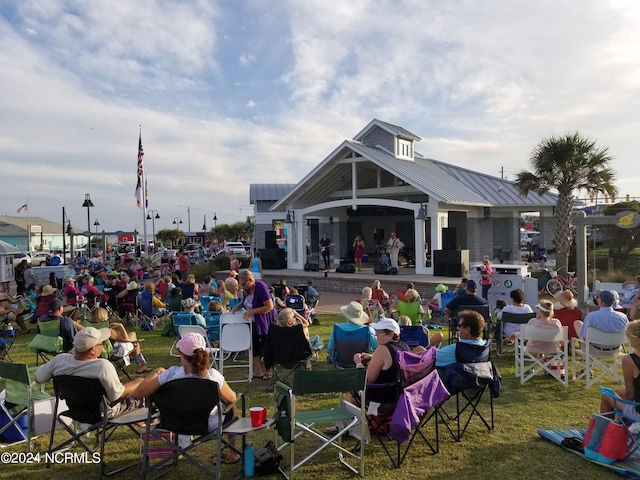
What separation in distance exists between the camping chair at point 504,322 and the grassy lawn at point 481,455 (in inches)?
58.4

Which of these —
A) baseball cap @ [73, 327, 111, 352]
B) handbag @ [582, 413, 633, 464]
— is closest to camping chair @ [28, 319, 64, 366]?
baseball cap @ [73, 327, 111, 352]

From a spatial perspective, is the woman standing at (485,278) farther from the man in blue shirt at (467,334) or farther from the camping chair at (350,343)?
the man in blue shirt at (467,334)

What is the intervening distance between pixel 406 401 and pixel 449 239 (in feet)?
44.1

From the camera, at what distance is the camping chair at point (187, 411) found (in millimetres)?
3641

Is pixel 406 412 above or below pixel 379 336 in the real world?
below

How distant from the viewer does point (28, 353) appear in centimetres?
871

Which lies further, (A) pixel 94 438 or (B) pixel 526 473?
(A) pixel 94 438

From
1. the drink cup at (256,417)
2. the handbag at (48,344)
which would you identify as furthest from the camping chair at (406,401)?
the handbag at (48,344)

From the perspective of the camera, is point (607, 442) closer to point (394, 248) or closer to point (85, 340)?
point (85, 340)

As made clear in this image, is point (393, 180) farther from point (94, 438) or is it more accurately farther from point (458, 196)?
point (94, 438)

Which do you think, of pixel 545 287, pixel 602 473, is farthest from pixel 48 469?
pixel 545 287

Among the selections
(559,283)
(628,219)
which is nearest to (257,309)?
(628,219)

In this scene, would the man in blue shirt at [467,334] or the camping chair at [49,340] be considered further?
the camping chair at [49,340]

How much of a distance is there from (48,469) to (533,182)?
52.6ft
